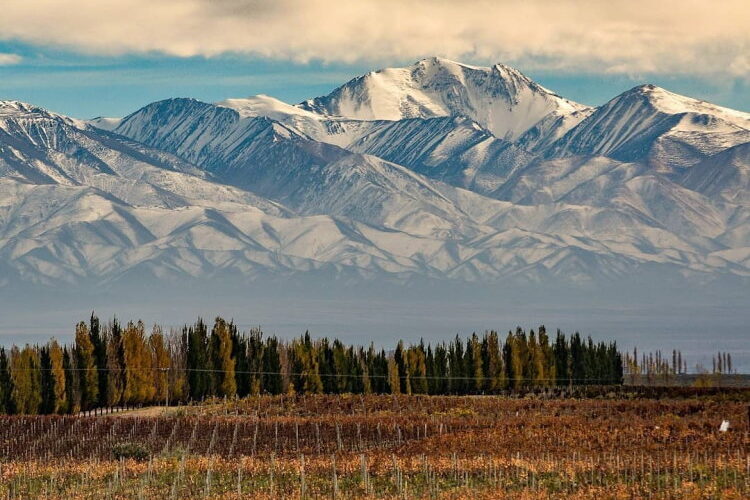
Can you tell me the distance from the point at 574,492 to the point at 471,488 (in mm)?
3724

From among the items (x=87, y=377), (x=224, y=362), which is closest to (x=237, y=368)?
(x=224, y=362)

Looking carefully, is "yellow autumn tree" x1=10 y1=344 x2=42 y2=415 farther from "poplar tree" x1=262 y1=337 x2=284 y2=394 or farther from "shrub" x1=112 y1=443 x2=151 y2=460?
"shrub" x1=112 y1=443 x2=151 y2=460

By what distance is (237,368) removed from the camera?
11694 cm

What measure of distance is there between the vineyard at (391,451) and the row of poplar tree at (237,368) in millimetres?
11946

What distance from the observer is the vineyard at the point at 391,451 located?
51656mm

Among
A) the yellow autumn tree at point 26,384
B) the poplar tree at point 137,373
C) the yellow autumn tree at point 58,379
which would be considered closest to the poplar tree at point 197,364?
the poplar tree at point 137,373

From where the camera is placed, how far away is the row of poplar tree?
103688mm

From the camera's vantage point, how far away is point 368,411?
291ft

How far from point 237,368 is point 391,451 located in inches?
2100

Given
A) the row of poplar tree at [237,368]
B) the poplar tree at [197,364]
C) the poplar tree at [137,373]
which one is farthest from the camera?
the poplar tree at [197,364]

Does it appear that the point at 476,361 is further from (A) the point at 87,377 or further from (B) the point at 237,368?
(A) the point at 87,377

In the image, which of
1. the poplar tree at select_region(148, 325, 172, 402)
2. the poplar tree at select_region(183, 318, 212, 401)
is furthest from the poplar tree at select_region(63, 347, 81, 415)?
the poplar tree at select_region(183, 318, 212, 401)

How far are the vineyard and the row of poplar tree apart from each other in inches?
470

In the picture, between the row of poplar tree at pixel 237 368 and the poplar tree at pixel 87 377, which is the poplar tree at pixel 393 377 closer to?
the row of poplar tree at pixel 237 368
